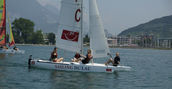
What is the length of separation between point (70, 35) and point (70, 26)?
0.87 m

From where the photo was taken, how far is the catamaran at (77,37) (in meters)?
28.0

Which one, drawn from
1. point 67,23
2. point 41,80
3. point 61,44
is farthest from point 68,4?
point 41,80

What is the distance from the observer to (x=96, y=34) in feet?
94.2

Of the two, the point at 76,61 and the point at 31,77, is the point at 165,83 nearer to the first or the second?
the point at 76,61

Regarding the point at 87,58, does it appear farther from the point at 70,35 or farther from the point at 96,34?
the point at 70,35

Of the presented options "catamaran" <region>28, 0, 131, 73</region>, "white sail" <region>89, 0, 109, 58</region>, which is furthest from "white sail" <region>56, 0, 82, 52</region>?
"white sail" <region>89, 0, 109, 58</region>

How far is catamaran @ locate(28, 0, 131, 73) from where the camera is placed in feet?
A: 91.8

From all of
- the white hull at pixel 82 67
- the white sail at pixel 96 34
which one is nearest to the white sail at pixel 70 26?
the white sail at pixel 96 34

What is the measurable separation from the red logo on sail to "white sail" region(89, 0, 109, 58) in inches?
61.4

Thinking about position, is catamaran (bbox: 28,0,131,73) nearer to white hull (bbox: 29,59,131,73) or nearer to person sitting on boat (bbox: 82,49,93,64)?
white hull (bbox: 29,59,131,73)

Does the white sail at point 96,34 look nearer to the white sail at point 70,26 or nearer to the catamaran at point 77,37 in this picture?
the catamaran at point 77,37

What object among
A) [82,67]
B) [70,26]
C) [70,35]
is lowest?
[82,67]

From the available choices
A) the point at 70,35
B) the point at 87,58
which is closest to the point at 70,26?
the point at 70,35

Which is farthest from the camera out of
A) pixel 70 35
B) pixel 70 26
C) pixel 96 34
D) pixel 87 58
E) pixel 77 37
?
pixel 70 35
